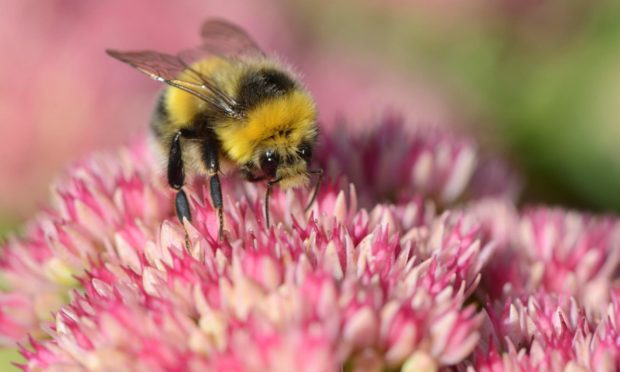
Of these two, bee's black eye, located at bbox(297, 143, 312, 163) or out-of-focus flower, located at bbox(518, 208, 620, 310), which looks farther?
out-of-focus flower, located at bbox(518, 208, 620, 310)

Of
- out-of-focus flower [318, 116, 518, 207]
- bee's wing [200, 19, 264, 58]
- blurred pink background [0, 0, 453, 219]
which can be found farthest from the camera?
blurred pink background [0, 0, 453, 219]

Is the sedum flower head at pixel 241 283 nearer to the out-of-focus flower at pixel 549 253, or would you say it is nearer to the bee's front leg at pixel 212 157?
the bee's front leg at pixel 212 157

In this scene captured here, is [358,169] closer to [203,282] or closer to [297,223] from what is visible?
[297,223]

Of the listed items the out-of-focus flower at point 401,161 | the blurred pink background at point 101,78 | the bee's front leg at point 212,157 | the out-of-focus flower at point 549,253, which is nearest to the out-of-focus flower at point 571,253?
the out-of-focus flower at point 549,253

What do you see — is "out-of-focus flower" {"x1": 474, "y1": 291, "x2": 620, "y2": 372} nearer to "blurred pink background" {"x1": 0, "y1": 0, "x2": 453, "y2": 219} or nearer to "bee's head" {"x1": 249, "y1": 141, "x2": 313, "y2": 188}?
"bee's head" {"x1": 249, "y1": 141, "x2": 313, "y2": 188}

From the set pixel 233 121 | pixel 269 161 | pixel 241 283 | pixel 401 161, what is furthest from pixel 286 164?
pixel 401 161

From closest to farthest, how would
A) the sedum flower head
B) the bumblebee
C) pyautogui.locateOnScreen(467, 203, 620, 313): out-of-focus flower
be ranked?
the sedum flower head
the bumblebee
pyautogui.locateOnScreen(467, 203, 620, 313): out-of-focus flower

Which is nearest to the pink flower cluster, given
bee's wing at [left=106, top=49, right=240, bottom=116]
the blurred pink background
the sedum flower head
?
the sedum flower head
